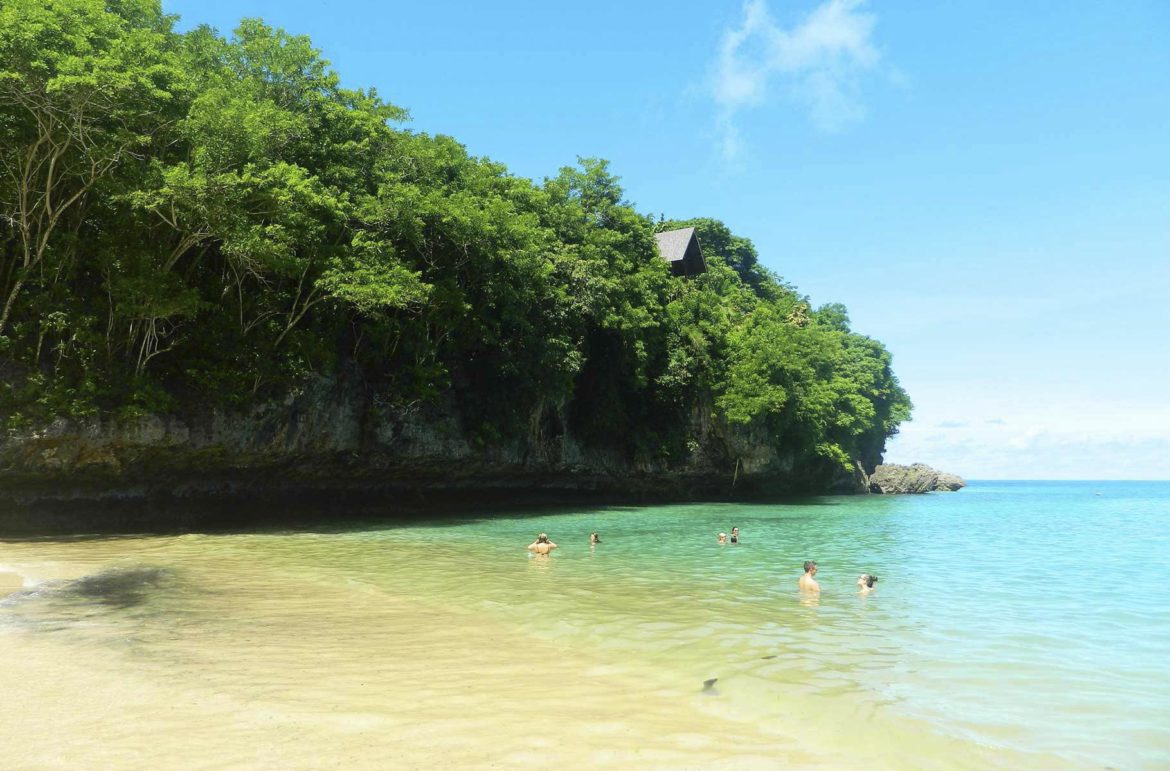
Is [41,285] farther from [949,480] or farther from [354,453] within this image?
[949,480]

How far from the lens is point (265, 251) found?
16484 millimetres

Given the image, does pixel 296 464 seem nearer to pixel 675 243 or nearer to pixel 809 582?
pixel 809 582

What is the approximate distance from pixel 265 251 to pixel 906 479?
6976 cm

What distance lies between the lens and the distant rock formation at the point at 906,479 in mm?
67188

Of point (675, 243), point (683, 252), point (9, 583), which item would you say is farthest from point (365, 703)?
point (675, 243)

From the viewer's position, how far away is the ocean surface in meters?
4.39

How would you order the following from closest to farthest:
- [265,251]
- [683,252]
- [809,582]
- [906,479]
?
[809,582] → [265,251] → [683,252] → [906,479]

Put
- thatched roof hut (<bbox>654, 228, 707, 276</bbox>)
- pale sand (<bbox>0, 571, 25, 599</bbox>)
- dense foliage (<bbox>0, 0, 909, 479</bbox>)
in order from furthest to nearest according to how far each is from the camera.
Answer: thatched roof hut (<bbox>654, 228, 707, 276</bbox>), dense foliage (<bbox>0, 0, 909, 479</bbox>), pale sand (<bbox>0, 571, 25, 599</bbox>)

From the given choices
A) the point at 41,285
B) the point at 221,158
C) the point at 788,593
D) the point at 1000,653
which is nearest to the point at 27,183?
the point at 41,285

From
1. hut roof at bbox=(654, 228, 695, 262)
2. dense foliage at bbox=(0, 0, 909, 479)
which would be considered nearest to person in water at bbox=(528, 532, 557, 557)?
dense foliage at bbox=(0, 0, 909, 479)

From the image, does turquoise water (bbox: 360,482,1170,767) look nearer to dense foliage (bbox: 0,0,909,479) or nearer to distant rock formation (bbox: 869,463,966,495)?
dense foliage (bbox: 0,0,909,479)

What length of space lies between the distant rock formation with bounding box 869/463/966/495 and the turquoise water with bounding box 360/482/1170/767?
51.3 metres

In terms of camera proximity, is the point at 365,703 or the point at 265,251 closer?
the point at 365,703

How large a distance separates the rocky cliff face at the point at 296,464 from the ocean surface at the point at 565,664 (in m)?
4.34
